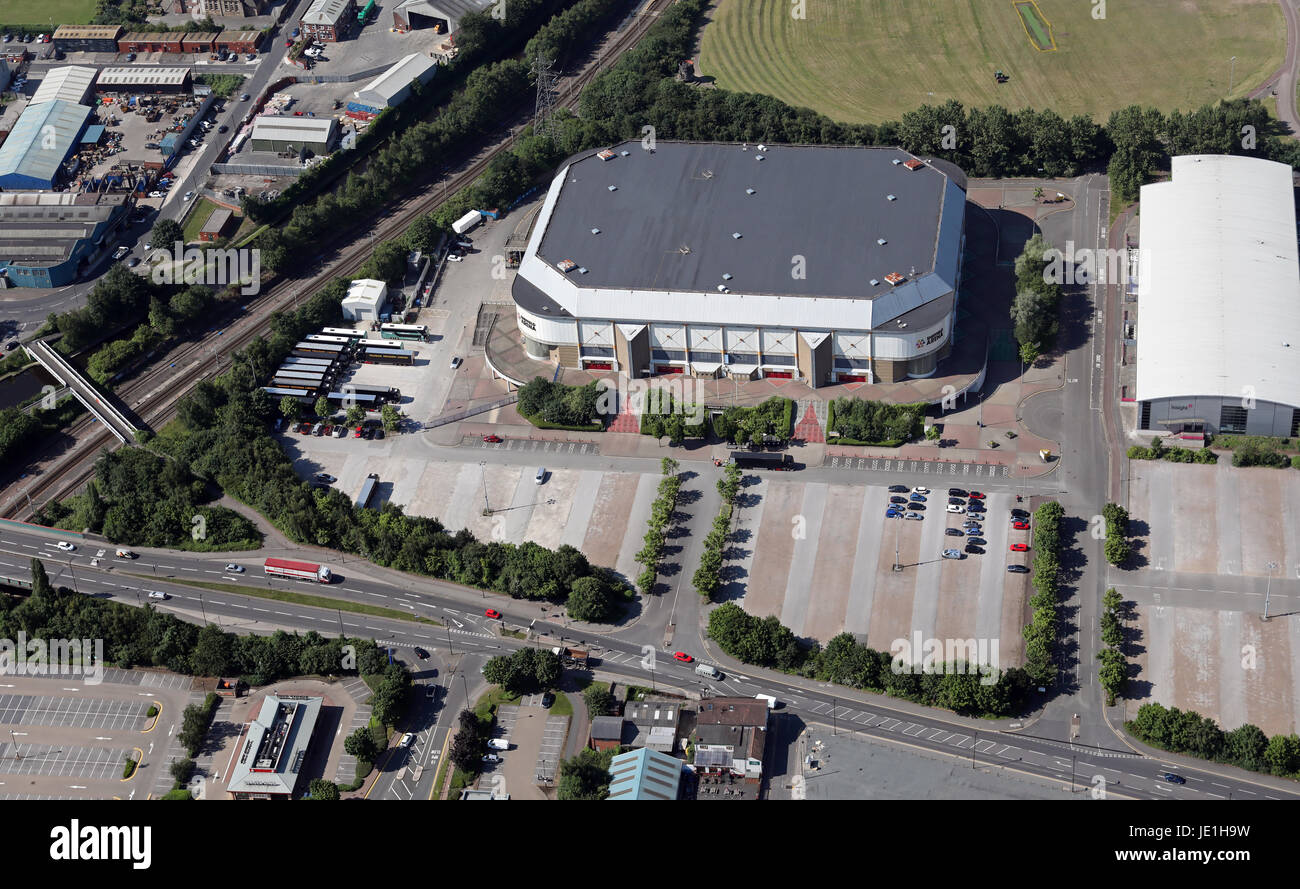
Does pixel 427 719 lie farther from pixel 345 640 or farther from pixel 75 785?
pixel 75 785

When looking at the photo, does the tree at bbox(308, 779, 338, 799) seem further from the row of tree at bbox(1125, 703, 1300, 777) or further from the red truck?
the row of tree at bbox(1125, 703, 1300, 777)

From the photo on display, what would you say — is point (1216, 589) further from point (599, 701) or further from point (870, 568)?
point (599, 701)

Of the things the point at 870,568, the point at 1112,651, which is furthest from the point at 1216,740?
the point at 870,568

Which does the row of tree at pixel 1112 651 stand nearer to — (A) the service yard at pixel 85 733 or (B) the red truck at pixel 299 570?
(B) the red truck at pixel 299 570
